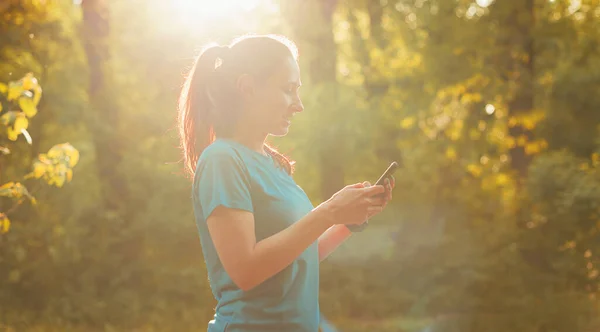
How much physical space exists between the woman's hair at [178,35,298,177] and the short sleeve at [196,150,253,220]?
20 cm

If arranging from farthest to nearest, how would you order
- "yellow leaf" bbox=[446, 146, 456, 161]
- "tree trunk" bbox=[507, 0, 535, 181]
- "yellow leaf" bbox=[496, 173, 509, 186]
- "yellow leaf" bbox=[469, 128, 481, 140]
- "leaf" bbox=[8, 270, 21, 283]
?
"yellow leaf" bbox=[496, 173, 509, 186] < "yellow leaf" bbox=[446, 146, 456, 161] < "yellow leaf" bbox=[469, 128, 481, 140] < "tree trunk" bbox=[507, 0, 535, 181] < "leaf" bbox=[8, 270, 21, 283]

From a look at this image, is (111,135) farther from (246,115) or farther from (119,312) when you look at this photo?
(246,115)

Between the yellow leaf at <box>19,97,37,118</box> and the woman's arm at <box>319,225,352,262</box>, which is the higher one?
the yellow leaf at <box>19,97,37,118</box>

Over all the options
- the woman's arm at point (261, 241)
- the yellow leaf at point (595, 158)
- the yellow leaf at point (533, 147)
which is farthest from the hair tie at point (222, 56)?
the yellow leaf at point (533, 147)

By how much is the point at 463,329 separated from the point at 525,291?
127cm

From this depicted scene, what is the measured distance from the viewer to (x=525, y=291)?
11.3m

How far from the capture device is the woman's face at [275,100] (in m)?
2.16

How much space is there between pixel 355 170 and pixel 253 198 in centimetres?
1136

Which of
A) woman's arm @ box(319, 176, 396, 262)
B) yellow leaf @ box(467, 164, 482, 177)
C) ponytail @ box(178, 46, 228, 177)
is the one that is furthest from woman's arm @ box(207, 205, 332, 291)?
yellow leaf @ box(467, 164, 482, 177)

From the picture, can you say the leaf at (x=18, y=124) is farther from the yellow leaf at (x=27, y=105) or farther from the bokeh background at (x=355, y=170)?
the bokeh background at (x=355, y=170)

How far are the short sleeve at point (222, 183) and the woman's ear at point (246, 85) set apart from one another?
0.73 feet

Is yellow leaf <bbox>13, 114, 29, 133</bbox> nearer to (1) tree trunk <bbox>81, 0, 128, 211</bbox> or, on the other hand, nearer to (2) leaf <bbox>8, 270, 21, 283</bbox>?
(1) tree trunk <bbox>81, 0, 128, 211</bbox>

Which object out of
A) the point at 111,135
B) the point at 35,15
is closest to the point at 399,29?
the point at 111,135

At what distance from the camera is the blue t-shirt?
200 cm
